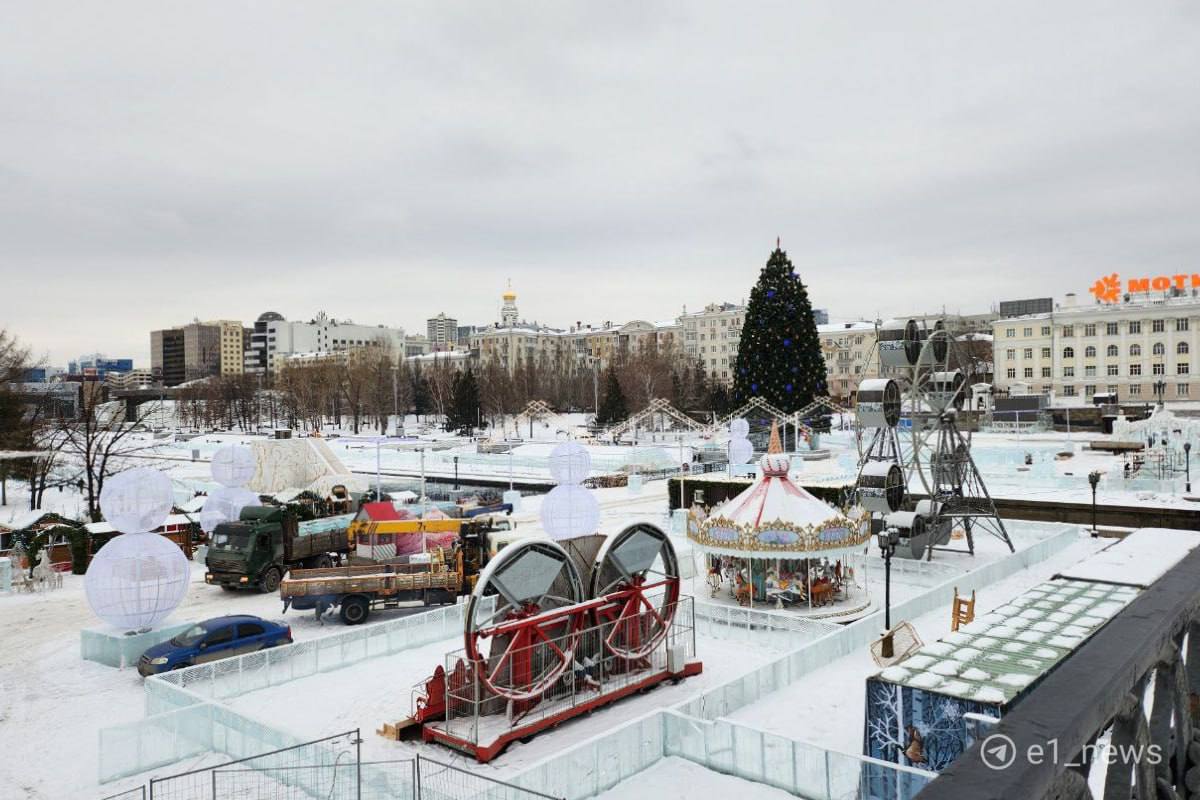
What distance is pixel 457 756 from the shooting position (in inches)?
523

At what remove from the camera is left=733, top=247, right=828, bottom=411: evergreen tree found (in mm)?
69875

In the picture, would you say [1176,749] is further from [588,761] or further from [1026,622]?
[588,761]

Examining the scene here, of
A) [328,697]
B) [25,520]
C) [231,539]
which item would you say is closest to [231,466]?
[231,539]

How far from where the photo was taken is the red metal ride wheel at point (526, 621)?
1387 centimetres

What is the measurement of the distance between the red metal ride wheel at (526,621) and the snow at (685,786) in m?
2.60

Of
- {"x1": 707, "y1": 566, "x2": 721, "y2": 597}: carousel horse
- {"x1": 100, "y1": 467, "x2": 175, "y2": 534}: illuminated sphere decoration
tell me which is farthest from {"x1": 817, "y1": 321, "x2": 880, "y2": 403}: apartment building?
{"x1": 100, "y1": 467, "x2": 175, "y2": 534}: illuminated sphere decoration

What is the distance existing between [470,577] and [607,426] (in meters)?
68.6

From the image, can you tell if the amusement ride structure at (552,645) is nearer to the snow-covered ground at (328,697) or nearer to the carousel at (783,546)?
the snow-covered ground at (328,697)

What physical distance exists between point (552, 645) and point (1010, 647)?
299 inches

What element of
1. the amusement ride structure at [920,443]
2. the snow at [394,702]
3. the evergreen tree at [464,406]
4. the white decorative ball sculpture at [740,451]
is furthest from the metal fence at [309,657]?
the evergreen tree at [464,406]

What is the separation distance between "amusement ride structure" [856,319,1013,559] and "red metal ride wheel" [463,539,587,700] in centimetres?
1425

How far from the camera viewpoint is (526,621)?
14.3 metres

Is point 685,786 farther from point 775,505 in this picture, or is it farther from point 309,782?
point 775,505

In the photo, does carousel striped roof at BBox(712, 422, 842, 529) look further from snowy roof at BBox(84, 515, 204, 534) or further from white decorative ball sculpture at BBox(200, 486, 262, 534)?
snowy roof at BBox(84, 515, 204, 534)
